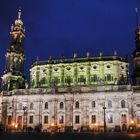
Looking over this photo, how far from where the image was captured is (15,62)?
8362 cm

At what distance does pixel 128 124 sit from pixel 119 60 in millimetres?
21165

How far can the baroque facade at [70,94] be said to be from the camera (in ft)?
229

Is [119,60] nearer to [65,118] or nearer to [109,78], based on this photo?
[109,78]

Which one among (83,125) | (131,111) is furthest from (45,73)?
(131,111)

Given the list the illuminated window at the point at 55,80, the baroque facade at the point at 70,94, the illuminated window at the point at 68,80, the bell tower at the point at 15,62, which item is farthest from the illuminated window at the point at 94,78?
the bell tower at the point at 15,62

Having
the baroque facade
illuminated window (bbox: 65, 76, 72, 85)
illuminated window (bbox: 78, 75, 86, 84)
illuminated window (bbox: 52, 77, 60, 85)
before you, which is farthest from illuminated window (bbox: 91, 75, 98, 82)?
illuminated window (bbox: 52, 77, 60, 85)

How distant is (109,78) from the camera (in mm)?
82375

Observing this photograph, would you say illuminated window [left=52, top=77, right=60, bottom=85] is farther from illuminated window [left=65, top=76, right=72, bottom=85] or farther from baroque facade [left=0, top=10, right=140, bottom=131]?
illuminated window [left=65, top=76, right=72, bottom=85]

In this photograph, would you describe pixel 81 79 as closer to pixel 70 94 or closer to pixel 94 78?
pixel 94 78

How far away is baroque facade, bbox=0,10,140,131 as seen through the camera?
6994cm

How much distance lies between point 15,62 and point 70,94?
19609mm

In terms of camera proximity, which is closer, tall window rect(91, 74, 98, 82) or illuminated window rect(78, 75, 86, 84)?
tall window rect(91, 74, 98, 82)

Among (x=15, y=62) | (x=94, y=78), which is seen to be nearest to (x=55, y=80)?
(x=94, y=78)

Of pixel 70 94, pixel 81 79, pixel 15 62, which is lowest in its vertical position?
pixel 70 94
